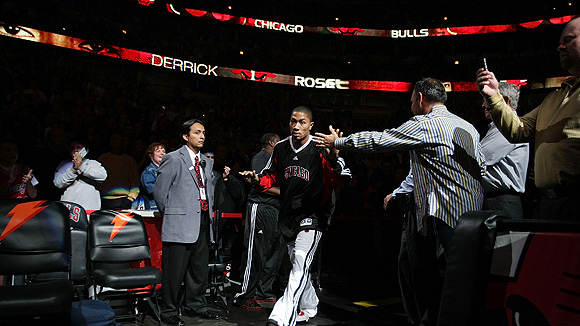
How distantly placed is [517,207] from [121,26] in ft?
76.5

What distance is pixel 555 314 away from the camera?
4.14 ft

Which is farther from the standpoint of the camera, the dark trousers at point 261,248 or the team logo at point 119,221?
the dark trousers at point 261,248

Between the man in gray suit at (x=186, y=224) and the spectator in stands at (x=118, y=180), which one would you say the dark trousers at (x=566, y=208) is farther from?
the spectator in stands at (x=118, y=180)

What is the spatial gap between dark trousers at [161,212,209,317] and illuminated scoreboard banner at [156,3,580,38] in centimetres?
2158

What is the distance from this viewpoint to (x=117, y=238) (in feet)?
16.0

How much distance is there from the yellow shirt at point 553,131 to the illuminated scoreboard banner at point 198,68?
1755 cm

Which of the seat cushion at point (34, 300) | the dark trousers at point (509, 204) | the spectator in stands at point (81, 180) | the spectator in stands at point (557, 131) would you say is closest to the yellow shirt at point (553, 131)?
the spectator in stands at point (557, 131)

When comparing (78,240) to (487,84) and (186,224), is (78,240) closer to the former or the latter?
(186,224)

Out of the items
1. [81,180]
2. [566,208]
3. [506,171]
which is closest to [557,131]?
[566,208]

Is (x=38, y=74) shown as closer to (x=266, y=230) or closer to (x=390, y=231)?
(x=266, y=230)

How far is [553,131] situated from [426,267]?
1447 millimetres

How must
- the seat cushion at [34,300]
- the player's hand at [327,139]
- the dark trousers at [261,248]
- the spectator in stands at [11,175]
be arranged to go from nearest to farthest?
the seat cushion at [34,300] → the player's hand at [327,139] → the spectator in stands at [11,175] → the dark trousers at [261,248]

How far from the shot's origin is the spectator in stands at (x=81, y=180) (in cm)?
558

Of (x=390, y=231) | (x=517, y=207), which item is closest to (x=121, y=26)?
(x=390, y=231)
